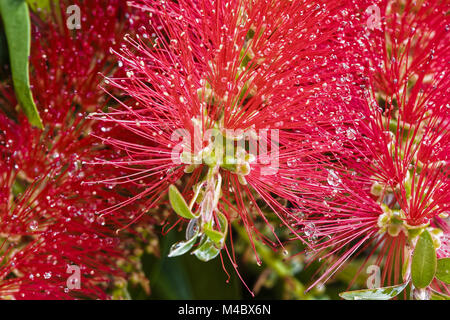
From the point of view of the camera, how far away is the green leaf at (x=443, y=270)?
85cm

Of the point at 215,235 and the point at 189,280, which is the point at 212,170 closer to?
the point at 215,235

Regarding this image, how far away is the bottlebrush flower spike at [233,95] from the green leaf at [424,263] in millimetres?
225

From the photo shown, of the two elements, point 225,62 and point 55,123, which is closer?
point 225,62

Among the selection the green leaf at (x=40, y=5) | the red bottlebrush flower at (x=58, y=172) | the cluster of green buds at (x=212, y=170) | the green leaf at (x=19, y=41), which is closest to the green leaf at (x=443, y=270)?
the cluster of green buds at (x=212, y=170)

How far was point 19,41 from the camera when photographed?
2.81 feet

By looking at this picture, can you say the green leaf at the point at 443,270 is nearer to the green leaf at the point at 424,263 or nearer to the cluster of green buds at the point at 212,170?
the green leaf at the point at 424,263

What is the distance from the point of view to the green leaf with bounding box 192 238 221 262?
2.61 ft

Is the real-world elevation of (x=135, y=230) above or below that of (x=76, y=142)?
below

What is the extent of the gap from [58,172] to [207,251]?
46 centimetres

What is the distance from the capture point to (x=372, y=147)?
972 millimetres

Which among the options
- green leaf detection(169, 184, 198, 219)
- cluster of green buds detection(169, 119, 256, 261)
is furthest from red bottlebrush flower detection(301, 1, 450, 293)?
green leaf detection(169, 184, 198, 219)

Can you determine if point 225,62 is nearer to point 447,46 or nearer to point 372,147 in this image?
point 372,147

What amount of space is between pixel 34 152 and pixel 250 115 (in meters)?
0.53
